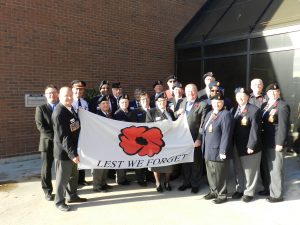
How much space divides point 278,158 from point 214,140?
1052mm

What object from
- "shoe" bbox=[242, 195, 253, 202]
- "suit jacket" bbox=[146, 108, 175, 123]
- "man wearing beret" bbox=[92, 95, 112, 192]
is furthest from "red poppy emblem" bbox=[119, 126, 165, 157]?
"shoe" bbox=[242, 195, 253, 202]

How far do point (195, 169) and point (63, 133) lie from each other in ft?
8.03

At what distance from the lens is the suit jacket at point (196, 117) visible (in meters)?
5.45

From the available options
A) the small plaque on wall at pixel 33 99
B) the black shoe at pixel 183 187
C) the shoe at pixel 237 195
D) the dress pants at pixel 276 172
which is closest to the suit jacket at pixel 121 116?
the black shoe at pixel 183 187

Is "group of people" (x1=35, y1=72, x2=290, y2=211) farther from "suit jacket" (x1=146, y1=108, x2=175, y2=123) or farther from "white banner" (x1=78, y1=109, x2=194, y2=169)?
"white banner" (x1=78, y1=109, x2=194, y2=169)

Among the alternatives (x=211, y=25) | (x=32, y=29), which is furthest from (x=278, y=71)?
(x=32, y=29)

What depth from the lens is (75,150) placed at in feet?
15.3

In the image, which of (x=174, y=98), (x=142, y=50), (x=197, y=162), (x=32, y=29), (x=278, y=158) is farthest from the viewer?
(x=142, y=50)

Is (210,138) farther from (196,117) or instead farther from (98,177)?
(98,177)

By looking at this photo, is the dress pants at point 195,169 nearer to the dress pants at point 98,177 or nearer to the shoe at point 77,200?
the dress pants at point 98,177

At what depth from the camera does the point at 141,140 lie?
18.0ft

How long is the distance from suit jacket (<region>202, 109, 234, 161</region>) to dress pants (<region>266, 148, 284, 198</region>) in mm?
704

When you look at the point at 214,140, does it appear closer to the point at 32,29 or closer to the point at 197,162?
the point at 197,162

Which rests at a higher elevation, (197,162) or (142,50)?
(142,50)
